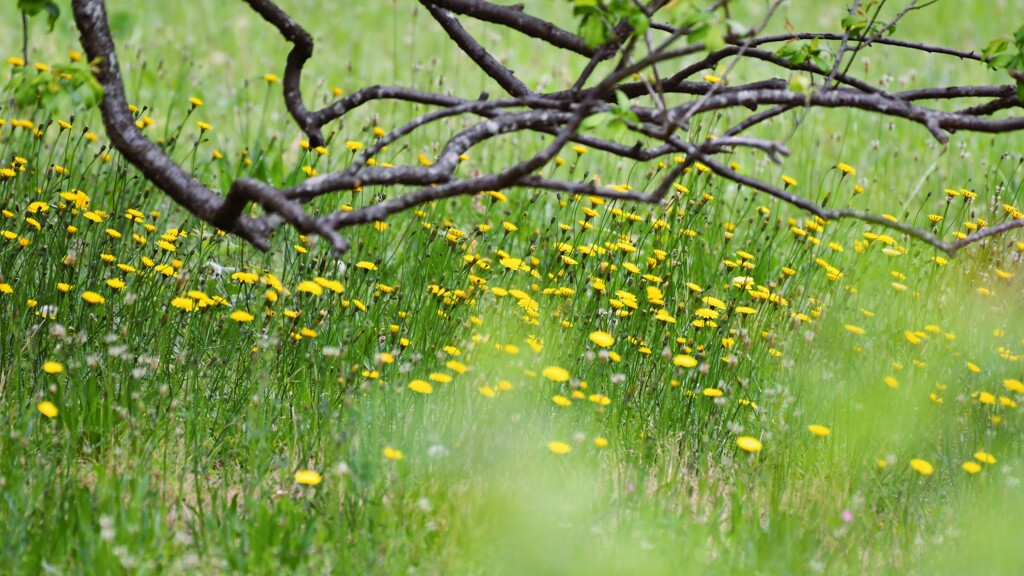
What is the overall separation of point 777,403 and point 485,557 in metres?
1.38

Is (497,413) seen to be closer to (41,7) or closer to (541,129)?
(541,129)

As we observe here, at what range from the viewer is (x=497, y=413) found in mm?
A: 3275

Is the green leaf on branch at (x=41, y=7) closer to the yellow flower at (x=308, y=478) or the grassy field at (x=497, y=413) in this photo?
the grassy field at (x=497, y=413)

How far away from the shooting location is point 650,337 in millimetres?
4176

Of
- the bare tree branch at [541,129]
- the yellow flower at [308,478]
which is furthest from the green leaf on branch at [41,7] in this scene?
the yellow flower at [308,478]

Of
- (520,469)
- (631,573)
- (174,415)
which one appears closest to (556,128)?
(520,469)

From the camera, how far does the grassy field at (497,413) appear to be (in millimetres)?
2770

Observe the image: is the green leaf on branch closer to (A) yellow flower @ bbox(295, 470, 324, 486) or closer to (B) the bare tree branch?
(B) the bare tree branch

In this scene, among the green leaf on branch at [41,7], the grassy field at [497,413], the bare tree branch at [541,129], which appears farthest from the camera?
the grassy field at [497,413]

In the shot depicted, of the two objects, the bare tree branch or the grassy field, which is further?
the grassy field

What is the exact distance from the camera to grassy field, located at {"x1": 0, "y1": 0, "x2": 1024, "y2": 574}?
9.09ft

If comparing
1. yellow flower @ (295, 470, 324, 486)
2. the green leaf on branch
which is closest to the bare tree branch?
the green leaf on branch

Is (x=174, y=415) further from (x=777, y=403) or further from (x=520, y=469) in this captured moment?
(x=777, y=403)

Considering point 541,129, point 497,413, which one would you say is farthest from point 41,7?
point 497,413
